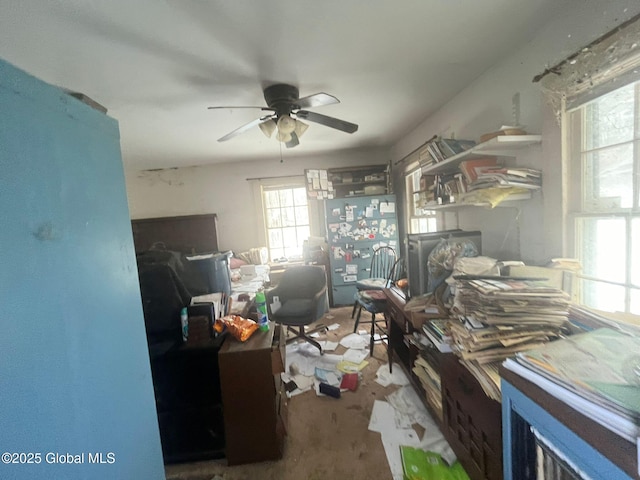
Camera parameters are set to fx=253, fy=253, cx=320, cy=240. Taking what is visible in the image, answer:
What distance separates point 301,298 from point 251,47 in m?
2.47

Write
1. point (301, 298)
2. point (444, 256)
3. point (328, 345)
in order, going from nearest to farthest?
point (444, 256) → point (328, 345) → point (301, 298)

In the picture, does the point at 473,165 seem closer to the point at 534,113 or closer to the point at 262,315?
the point at 534,113

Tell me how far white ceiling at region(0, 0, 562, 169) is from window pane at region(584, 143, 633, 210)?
2.54ft

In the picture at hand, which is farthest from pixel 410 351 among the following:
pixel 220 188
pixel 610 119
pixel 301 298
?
pixel 220 188

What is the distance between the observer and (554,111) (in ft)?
4.29

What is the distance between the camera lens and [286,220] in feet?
14.4

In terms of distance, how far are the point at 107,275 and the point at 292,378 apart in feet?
6.43

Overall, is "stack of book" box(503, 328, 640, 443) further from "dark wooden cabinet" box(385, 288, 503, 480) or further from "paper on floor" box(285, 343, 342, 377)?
"paper on floor" box(285, 343, 342, 377)

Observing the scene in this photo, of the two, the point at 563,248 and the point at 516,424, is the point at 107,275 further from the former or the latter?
the point at 563,248

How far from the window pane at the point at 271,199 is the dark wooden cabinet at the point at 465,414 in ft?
10.1

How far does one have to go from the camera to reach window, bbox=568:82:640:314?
106 centimetres

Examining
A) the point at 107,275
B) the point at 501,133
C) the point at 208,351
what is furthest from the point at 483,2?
the point at 208,351

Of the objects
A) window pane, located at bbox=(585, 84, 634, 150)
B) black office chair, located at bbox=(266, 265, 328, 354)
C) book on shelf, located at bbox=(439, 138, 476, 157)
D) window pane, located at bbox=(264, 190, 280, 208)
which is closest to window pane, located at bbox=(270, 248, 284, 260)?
window pane, located at bbox=(264, 190, 280, 208)

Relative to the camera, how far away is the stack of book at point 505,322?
0.99 metres
